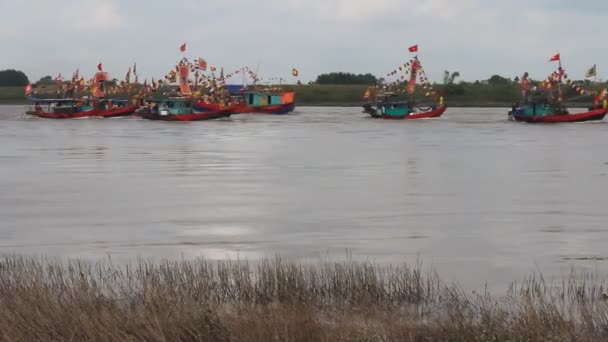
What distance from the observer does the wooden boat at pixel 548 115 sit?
103250 millimetres

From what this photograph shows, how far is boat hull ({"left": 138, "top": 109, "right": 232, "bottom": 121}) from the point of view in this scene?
4577 inches

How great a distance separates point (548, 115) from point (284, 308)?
314 ft

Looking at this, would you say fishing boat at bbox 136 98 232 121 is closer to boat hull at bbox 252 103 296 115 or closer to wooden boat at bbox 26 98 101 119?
wooden boat at bbox 26 98 101 119

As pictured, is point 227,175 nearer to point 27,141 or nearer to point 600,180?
point 600,180

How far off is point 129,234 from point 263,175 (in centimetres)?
1741

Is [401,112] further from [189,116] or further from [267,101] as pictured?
[267,101]

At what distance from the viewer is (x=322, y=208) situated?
26469 mm

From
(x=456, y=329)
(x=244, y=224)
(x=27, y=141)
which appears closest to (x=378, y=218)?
(x=244, y=224)

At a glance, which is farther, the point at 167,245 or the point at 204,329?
the point at 167,245

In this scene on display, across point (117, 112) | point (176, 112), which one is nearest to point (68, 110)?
point (117, 112)

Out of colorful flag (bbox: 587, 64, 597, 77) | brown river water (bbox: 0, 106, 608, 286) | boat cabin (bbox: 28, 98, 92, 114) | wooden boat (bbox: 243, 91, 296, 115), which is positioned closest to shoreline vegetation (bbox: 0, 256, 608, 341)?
brown river water (bbox: 0, 106, 608, 286)

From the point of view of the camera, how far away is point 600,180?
3544 centimetres

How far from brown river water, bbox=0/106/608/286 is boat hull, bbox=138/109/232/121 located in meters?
64.1

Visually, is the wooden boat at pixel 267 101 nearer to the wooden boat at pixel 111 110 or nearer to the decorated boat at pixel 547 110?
the wooden boat at pixel 111 110
